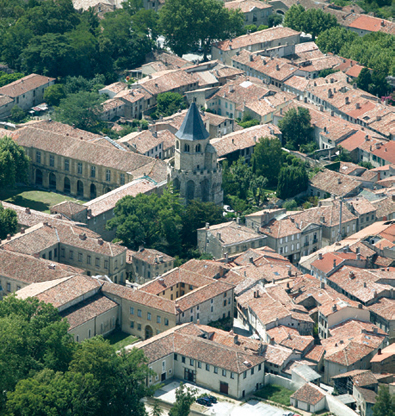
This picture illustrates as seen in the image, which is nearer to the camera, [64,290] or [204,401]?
[204,401]

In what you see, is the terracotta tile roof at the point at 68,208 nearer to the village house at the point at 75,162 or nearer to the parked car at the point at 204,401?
the village house at the point at 75,162

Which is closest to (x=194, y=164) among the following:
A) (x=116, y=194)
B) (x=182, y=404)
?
(x=116, y=194)

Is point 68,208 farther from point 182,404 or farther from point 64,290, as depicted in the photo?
point 182,404

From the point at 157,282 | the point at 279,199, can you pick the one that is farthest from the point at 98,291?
the point at 279,199

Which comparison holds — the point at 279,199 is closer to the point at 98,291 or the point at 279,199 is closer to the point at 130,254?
the point at 130,254

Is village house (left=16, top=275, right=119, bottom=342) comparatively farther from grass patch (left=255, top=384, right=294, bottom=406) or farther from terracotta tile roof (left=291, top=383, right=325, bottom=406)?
terracotta tile roof (left=291, top=383, right=325, bottom=406)

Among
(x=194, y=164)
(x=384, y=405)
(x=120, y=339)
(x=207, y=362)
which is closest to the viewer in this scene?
(x=384, y=405)

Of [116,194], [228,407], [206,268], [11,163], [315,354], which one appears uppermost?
[11,163]
